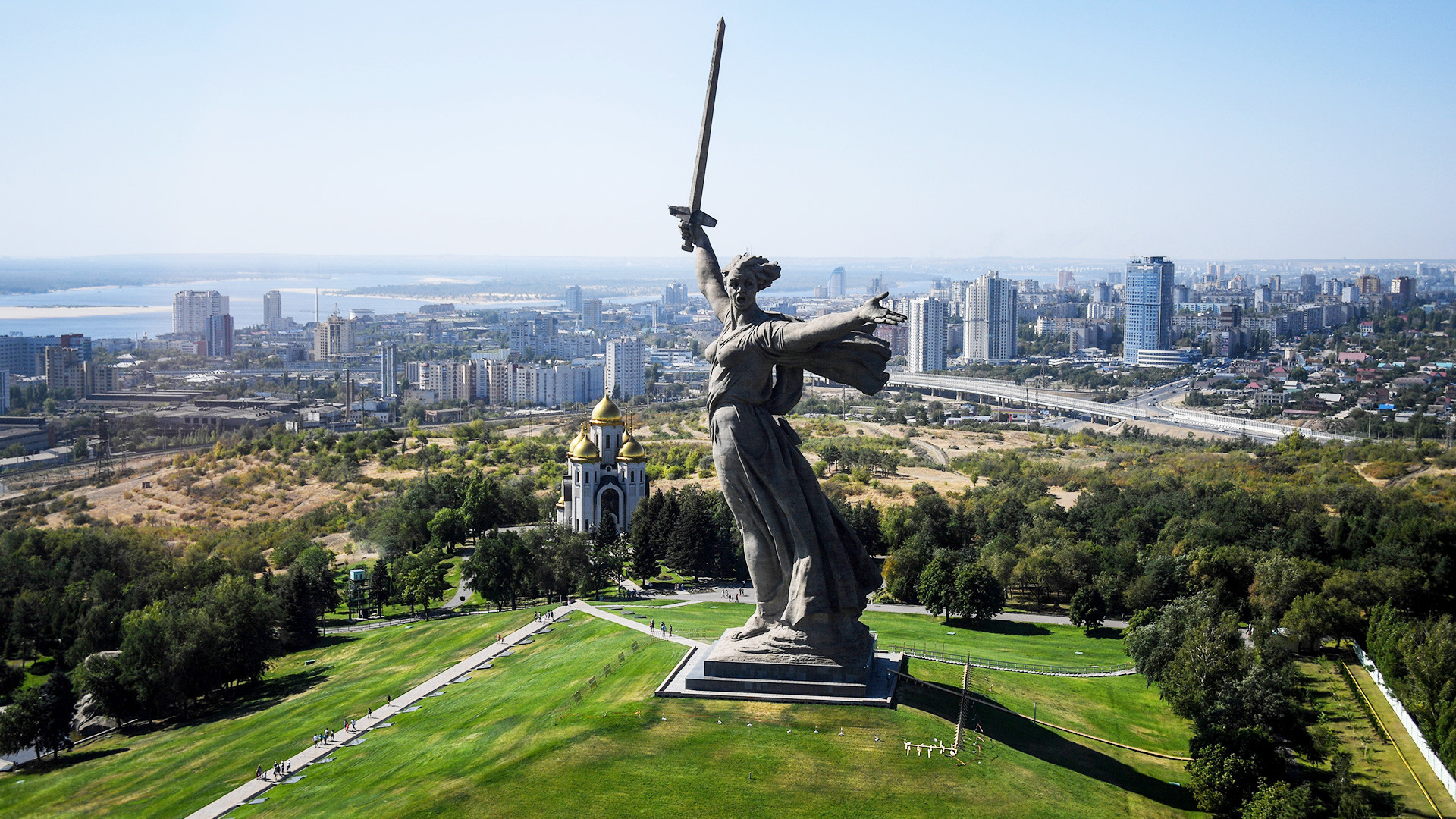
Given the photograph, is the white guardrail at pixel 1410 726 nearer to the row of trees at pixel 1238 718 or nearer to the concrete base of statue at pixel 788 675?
the row of trees at pixel 1238 718

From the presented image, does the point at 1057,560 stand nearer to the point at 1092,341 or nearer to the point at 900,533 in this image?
the point at 900,533

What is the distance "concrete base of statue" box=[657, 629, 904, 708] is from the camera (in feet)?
61.0

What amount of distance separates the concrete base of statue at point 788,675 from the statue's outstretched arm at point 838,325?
5.06 metres

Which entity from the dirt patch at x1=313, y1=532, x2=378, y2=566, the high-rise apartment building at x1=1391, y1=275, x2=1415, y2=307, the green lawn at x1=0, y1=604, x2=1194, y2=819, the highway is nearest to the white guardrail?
Answer: the green lawn at x1=0, y1=604, x2=1194, y2=819

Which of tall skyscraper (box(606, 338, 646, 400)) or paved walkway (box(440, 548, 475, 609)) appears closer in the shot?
paved walkway (box(440, 548, 475, 609))

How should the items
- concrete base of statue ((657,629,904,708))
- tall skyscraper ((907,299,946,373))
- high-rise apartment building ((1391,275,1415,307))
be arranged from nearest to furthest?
concrete base of statue ((657,629,904,708)) < tall skyscraper ((907,299,946,373)) < high-rise apartment building ((1391,275,1415,307))

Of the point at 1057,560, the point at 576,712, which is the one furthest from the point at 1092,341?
the point at 576,712

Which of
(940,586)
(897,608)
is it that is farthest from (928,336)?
(940,586)

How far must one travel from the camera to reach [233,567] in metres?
38.1

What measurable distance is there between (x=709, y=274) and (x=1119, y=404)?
9396cm

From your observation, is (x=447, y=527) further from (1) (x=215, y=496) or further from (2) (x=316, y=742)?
(2) (x=316, y=742)

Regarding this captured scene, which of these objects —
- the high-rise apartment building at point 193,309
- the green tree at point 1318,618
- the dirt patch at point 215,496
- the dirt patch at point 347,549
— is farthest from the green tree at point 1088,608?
the high-rise apartment building at point 193,309

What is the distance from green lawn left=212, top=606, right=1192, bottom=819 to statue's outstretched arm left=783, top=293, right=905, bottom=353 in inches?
240

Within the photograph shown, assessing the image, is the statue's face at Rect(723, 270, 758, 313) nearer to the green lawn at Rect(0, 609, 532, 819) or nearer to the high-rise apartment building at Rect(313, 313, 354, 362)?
the green lawn at Rect(0, 609, 532, 819)
